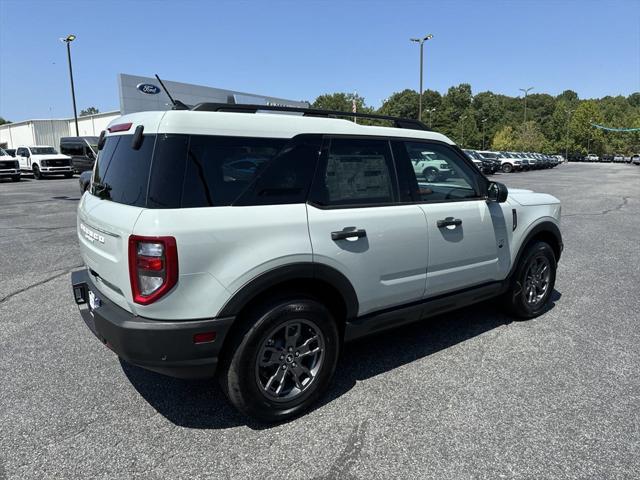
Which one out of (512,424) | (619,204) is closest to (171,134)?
(512,424)

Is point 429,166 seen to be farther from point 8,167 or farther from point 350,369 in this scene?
point 8,167

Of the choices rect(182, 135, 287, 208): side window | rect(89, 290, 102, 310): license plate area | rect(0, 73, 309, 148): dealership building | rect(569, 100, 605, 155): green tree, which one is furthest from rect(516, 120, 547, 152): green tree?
rect(89, 290, 102, 310): license plate area

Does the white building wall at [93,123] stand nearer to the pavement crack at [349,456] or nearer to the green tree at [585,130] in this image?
the pavement crack at [349,456]

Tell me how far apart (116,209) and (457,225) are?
Result: 2.48m

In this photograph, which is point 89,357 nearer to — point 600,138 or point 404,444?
point 404,444

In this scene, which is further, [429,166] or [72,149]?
[72,149]

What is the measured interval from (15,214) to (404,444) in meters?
12.4

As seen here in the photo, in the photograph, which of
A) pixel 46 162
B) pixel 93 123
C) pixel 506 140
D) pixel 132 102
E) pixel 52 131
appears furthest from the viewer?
pixel 506 140

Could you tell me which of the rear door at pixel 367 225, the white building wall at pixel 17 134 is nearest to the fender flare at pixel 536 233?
the rear door at pixel 367 225

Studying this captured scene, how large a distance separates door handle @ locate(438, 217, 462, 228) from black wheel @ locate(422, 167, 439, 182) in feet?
1.26

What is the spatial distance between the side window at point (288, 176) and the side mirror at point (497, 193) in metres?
1.76

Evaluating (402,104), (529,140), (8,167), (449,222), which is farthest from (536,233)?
(402,104)

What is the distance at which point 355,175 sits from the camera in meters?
3.08

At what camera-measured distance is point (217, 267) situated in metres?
2.42
